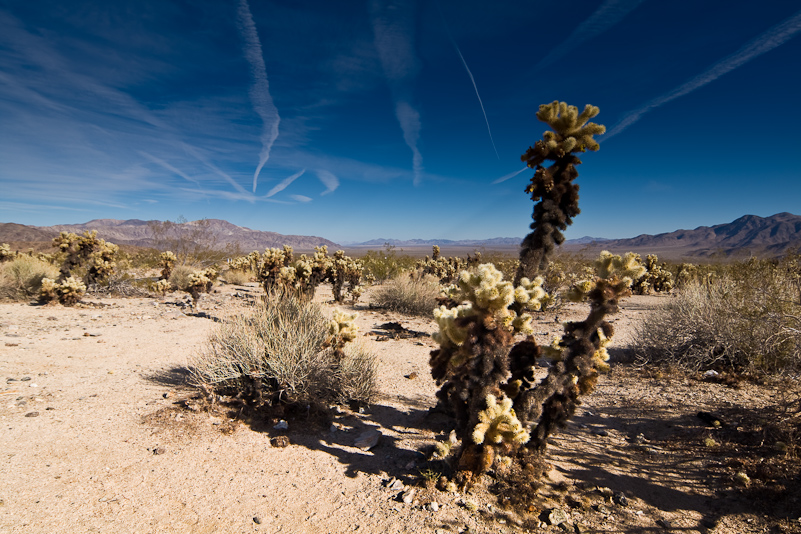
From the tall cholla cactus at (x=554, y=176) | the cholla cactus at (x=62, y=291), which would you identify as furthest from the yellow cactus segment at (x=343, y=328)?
the cholla cactus at (x=62, y=291)

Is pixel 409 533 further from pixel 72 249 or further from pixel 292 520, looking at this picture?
pixel 72 249

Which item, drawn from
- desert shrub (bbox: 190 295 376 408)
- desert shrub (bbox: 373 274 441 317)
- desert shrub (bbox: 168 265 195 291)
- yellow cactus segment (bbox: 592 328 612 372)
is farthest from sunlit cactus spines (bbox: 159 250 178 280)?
yellow cactus segment (bbox: 592 328 612 372)

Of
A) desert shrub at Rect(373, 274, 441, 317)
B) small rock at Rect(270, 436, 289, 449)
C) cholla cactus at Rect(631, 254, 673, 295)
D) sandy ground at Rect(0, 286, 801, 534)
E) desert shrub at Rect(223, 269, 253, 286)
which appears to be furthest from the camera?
desert shrub at Rect(223, 269, 253, 286)

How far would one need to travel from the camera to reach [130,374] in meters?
5.52

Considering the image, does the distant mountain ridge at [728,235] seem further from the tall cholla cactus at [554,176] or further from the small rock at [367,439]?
the small rock at [367,439]

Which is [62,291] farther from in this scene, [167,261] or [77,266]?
[167,261]

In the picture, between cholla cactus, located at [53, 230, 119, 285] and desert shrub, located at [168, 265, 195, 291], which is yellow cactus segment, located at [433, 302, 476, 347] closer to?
cholla cactus, located at [53, 230, 119, 285]

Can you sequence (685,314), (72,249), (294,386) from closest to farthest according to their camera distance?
1. (294,386)
2. (685,314)
3. (72,249)

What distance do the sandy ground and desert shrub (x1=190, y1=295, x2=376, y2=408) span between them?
33 centimetres

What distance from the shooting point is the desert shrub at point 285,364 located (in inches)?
177

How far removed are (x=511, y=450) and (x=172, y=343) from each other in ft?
23.8

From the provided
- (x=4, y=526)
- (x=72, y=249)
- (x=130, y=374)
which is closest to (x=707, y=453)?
(x=4, y=526)

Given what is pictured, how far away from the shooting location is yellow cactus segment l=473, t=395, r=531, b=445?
9.46 feet

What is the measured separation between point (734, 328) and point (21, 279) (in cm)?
1846
